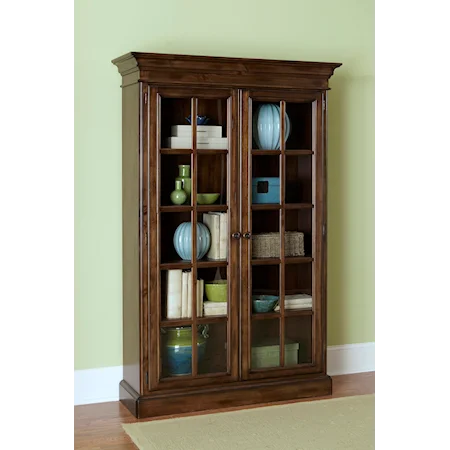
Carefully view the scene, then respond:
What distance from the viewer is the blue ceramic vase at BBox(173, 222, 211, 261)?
3609mm

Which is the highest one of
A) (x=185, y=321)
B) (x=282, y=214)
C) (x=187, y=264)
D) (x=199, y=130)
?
(x=199, y=130)

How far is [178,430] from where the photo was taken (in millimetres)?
3404

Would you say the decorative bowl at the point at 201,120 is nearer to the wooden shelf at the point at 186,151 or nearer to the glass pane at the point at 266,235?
the wooden shelf at the point at 186,151

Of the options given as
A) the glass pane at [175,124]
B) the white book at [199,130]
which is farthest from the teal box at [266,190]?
the glass pane at [175,124]

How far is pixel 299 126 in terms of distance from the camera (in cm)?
384

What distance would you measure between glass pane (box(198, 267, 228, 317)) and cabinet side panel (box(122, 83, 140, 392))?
35cm

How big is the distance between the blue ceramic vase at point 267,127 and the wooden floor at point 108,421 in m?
1.41

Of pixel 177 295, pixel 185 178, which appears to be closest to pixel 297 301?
pixel 177 295

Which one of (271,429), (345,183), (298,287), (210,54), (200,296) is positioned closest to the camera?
(271,429)

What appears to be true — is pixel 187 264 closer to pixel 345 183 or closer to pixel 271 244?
pixel 271 244

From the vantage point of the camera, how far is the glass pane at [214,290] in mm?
3699

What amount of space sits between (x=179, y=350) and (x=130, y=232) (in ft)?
2.17
